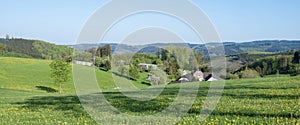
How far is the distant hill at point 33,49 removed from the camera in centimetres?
13650

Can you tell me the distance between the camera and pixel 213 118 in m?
10.7

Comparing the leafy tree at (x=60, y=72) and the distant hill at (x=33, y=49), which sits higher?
the distant hill at (x=33, y=49)

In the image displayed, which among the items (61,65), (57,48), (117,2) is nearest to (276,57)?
(61,65)

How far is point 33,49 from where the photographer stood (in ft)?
486

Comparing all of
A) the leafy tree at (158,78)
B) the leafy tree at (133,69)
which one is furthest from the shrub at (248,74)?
the leafy tree at (133,69)

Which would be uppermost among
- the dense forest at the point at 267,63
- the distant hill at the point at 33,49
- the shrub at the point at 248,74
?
the distant hill at the point at 33,49

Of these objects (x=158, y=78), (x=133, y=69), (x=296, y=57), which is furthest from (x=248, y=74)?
(x=133, y=69)

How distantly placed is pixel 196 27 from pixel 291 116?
6.06 meters

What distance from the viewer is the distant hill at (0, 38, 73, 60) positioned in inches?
5374

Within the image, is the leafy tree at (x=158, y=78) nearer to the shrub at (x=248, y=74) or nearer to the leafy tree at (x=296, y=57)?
the shrub at (x=248, y=74)

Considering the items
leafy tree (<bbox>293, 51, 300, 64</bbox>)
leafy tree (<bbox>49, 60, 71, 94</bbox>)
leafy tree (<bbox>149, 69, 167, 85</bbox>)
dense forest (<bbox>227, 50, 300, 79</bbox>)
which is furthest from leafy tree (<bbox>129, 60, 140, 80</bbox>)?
leafy tree (<bbox>293, 51, 300, 64</bbox>)

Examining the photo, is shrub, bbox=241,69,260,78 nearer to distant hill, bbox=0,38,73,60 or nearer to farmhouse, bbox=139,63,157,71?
farmhouse, bbox=139,63,157,71

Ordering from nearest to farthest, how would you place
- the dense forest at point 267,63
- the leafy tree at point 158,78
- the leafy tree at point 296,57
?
the leafy tree at point 158,78 → the dense forest at point 267,63 → the leafy tree at point 296,57

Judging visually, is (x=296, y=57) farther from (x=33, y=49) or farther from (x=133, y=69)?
(x=33, y=49)
